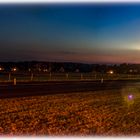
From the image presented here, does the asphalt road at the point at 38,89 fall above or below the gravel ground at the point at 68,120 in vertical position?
above

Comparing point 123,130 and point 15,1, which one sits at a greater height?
point 15,1

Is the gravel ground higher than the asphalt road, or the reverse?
the asphalt road

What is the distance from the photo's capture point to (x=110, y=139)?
9.20 metres

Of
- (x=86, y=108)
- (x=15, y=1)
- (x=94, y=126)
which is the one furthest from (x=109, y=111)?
(x=15, y=1)

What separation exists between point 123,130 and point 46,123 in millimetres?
2400

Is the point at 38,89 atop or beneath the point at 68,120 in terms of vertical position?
atop

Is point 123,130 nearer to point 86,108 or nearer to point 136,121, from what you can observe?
point 136,121

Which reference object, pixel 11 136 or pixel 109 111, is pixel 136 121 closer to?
pixel 109 111

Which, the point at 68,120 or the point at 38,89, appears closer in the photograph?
Answer: the point at 68,120

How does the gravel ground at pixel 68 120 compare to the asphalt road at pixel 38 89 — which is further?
the asphalt road at pixel 38 89

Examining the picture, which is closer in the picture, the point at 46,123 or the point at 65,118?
the point at 46,123

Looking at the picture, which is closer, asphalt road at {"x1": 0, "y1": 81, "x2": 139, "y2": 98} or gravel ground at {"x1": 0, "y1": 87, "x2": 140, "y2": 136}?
gravel ground at {"x1": 0, "y1": 87, "x2": 140, "y2": 136}

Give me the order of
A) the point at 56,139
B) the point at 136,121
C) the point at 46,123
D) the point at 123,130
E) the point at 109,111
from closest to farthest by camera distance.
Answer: the point at 56,139, the point at 123,130, the point at 46,123, the point at 136,121, the point at 109,111

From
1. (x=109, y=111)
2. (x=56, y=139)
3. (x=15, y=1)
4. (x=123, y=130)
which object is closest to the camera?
(x=15, y=1)
